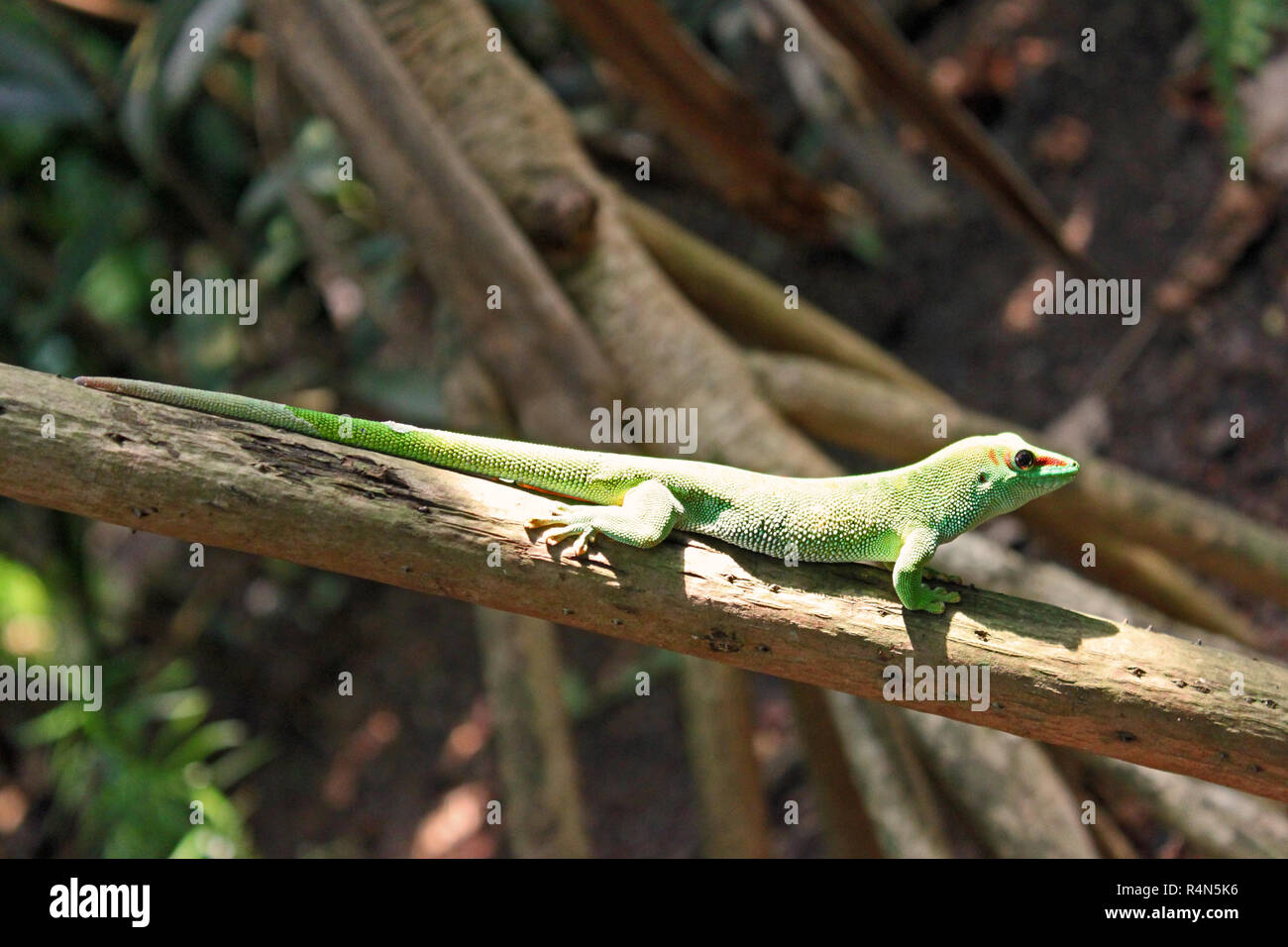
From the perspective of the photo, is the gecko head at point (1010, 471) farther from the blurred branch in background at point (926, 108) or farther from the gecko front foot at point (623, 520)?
the blurred branch in background at point (926, 108)

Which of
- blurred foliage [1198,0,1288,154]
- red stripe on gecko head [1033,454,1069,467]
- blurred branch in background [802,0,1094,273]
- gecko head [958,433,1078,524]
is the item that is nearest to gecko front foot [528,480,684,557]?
gecko head [958,433,1078,524]

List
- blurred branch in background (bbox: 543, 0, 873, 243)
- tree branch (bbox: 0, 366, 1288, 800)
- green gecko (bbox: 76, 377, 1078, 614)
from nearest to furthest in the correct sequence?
tree branch (bbox: 0, 366, 1288, 800), green gecko (bbox: 76, 377, 1078, 614), blurred branch in background (bbox: 543, 0, 873, 243)

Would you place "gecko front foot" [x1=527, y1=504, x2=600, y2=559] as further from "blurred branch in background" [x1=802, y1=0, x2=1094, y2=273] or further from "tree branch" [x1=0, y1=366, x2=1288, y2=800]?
"blurred branch in background" [x1=802, y1=0, x2=1094, y2=273]

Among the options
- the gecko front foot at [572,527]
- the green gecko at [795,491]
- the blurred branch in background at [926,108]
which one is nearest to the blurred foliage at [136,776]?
the green gecko at [795,491]

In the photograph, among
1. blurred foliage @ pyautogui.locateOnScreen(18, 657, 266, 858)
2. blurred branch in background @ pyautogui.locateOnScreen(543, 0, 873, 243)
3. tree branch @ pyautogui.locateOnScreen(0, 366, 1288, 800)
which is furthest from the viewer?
blurred foliage @ pyautogui.locateOnScreen(18, 657, 266, 858)

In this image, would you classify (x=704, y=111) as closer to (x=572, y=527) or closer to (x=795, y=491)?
(x=795, y=491)

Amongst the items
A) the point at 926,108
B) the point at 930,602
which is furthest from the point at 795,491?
the point at 926,108
